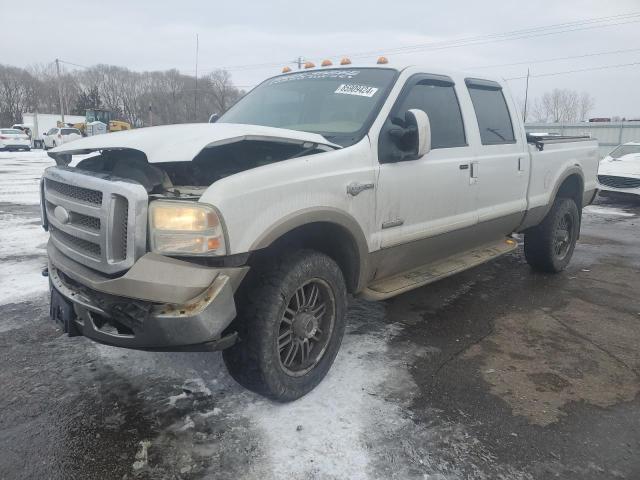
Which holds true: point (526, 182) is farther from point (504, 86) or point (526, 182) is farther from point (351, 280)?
point (351, 280)

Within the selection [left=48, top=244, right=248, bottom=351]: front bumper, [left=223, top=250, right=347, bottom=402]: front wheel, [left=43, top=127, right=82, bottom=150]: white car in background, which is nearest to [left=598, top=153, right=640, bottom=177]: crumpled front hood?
[left=223, top=250, right=347, bottom=402]: front wheel

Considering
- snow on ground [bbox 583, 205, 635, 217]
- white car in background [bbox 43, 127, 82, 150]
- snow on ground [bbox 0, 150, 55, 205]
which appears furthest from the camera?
white car in background [bbox 43, 127, 82, 150]

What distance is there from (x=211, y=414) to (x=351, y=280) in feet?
3.81

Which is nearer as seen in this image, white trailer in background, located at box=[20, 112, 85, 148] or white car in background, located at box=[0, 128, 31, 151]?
white car in background, located at box=[0, 128, 31, 151]

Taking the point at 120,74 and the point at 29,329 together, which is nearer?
the point at 29,329

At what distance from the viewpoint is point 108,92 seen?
93938 mm

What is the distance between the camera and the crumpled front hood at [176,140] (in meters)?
2.45

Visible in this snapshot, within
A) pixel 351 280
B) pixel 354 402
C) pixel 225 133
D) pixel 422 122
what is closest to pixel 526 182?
pixel 422 122

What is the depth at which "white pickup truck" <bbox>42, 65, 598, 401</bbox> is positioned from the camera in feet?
7.88

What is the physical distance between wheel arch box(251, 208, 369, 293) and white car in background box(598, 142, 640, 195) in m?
10.2

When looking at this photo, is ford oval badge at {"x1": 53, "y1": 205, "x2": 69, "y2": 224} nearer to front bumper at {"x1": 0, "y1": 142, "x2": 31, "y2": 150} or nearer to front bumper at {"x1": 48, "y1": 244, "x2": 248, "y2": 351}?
front bumper at {"x1": 48, "y1": 244, "x2": 248, "y2": 351}

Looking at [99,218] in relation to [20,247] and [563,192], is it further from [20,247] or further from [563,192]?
[563,192]

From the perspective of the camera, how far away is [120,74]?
309ft

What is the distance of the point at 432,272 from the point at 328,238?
1294mm
